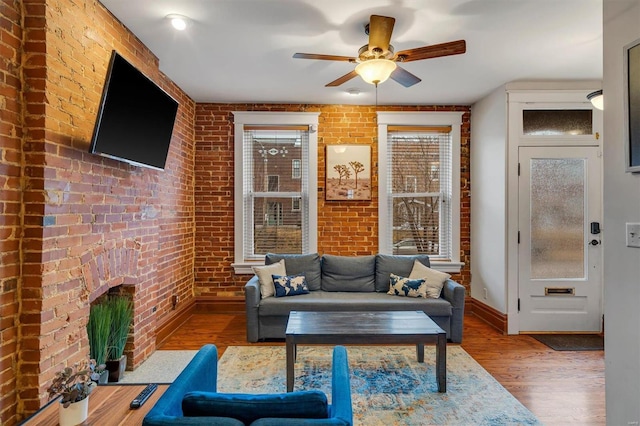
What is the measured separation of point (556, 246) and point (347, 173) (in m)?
2.54

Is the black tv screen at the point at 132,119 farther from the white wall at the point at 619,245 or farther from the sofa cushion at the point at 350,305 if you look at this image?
the white wall at the point at 619,245

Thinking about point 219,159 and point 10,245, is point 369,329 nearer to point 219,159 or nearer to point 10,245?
point 10,245

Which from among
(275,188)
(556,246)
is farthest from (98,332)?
(556,246)

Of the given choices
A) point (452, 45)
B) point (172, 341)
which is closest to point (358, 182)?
point (452, 45)

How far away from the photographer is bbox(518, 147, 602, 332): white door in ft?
12.5

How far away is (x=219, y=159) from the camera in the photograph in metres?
4.62

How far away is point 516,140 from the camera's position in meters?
3.84

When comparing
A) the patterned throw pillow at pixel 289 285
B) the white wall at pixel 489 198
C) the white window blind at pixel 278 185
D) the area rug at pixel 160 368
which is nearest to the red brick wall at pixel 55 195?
the area rug at pixel 160 368

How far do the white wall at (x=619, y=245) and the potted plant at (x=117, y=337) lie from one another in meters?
3.26

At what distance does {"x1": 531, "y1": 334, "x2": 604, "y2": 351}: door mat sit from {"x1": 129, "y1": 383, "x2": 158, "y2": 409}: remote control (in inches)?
143

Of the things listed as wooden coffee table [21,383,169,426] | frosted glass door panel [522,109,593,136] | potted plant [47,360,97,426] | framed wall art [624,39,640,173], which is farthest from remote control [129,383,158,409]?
frosted glass door panel [522,109,593,136]

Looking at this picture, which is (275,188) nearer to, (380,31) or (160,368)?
→ (160,368)

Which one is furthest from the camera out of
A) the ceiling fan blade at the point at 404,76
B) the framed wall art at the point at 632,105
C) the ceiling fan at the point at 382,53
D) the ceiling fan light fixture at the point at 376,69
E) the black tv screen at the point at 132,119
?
the ceiling fan blade at the point at 404,76

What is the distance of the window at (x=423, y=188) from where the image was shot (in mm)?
4652
